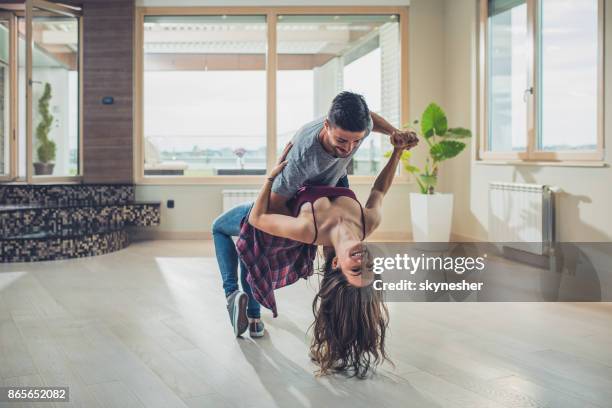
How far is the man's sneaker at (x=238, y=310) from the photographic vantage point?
2.86 meters

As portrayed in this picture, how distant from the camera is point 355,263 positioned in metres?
2.10

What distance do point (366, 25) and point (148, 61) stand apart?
2420 mm

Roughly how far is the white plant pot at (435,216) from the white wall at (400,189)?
0.84 meters

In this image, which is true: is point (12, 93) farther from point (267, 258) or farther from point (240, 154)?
point (267, 258)

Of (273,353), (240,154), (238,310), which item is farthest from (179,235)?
(273,353)

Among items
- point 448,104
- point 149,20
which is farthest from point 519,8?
point 149,20

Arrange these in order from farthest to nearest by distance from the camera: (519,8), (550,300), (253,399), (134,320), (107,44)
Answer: (107,44)
(519,8)
(550,300)
(134,320)
(253,399)

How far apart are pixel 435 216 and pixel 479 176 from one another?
22.3 inches

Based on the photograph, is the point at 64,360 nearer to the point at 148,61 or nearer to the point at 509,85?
the point at 509,85

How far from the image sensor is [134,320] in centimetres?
338

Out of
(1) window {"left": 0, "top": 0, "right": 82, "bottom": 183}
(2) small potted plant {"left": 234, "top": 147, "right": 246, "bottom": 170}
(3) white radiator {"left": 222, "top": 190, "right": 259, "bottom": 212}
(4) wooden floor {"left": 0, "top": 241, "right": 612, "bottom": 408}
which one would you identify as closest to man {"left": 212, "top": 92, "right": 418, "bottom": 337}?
(4) wooden floor {"left": 0, "top": 241, "right": 612, "bottom": 408}

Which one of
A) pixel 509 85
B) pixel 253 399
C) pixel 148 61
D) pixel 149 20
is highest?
pixel 149 20

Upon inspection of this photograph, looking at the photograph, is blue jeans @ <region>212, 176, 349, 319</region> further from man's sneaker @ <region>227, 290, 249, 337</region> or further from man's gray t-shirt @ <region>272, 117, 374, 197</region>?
man's gray t-shirt @ <region>272, 117, 374, 197</region>

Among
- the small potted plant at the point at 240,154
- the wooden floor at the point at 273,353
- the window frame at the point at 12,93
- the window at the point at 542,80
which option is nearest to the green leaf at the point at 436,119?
the window at the point at 542,80
